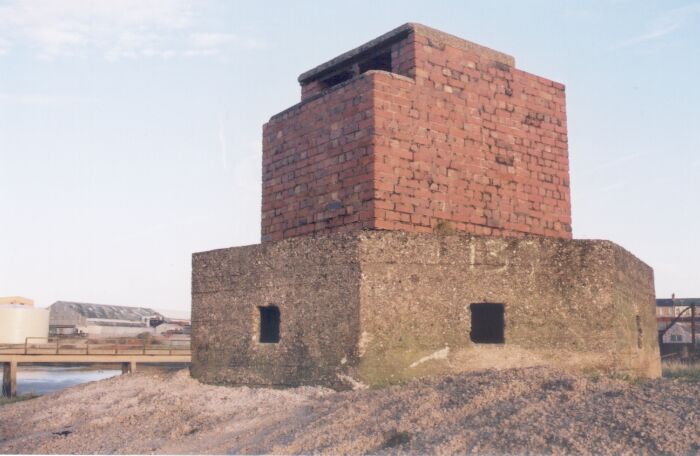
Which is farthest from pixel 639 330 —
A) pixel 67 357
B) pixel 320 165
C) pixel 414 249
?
pixel 67 357

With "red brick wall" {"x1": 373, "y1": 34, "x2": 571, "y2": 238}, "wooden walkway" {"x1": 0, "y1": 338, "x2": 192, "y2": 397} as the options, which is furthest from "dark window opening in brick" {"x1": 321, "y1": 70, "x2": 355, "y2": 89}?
"wooden walkway" {"x1": 0, "y1": 338, "x2": 192, "y2": 397}

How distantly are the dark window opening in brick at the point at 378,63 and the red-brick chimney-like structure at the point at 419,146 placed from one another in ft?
0.07

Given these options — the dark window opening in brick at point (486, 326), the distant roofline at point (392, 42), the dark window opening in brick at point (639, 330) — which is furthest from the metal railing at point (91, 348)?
the dark window opening in brick at point (639, 330)

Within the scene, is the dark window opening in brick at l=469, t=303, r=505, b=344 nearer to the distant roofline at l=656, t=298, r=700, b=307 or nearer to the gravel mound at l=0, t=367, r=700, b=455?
the gravel mound at l=0, t=367, r=700, b=455

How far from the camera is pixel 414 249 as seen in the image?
23.6 ft

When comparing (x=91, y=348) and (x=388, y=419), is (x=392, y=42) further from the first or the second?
(x=91, y=348)

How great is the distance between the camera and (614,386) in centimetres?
548

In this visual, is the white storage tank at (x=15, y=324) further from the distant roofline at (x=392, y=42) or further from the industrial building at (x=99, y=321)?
the distant roofline at (x=392, y=42)

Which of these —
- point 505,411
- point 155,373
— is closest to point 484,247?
point 505,411

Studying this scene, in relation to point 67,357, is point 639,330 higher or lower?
higher

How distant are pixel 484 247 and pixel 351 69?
308 cm

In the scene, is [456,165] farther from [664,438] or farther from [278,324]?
[664,438]

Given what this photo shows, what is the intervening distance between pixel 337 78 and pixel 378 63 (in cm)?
77

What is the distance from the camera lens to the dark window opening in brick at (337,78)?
29.1 feet
